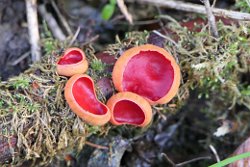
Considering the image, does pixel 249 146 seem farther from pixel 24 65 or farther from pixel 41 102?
pixel 24 65

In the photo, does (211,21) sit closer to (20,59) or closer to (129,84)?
(129,84)

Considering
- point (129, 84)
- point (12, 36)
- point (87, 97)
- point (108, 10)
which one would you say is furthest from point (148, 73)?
point (12, 36)

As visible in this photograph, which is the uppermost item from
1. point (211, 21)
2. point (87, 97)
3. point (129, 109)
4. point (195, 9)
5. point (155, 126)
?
point (195, 9)

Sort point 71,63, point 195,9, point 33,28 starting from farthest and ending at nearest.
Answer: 1. point 33,28
2. point 195,9
3. point 71,63

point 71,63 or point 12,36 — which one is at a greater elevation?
point 12,36

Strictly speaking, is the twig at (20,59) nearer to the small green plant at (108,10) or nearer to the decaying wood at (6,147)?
the small green plant at (108,10)

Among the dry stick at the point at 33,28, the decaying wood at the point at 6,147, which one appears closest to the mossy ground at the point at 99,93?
the decaying wood at the point at 6,147
